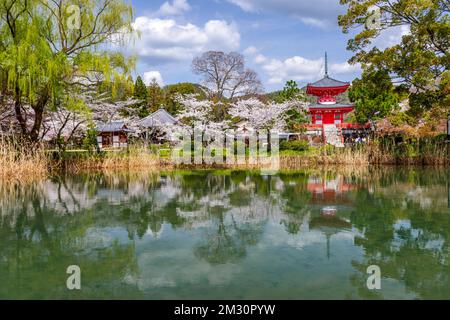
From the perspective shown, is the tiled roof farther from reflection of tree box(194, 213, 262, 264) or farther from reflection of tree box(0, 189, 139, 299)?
reflection of tree box(194, 213, 262, 264)

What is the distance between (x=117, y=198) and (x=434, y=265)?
4.78m

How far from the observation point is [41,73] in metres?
8.62

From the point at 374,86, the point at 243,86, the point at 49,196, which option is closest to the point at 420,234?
the point at 49,196

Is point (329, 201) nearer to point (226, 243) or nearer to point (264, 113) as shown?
point (226, 243)

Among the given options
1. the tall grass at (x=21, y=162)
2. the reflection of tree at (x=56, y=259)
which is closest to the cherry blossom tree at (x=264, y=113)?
the tall grass at (x=21, y=162)

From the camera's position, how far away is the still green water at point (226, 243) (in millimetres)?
2490

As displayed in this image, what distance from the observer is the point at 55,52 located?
939cm

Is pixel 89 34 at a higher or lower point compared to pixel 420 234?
higher

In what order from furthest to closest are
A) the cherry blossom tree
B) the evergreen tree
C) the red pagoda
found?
the evergreen tree, the red pagoda, the cherry blossom tree

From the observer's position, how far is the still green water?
2490 mm

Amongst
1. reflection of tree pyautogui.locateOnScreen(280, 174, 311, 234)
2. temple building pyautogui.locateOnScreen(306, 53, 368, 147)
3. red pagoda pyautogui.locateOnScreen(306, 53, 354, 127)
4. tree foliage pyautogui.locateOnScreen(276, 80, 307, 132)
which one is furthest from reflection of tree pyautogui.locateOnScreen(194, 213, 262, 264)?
red pagoda pyautogui.locateOnScreen(306, 53, 354, 127)

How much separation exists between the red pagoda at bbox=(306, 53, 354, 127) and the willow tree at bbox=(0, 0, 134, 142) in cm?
1323
